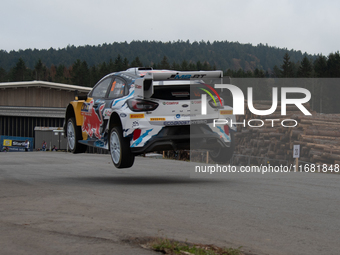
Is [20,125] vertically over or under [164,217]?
over

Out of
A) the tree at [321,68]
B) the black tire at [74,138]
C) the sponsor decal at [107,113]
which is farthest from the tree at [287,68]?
the sponsor decal at [107,113]

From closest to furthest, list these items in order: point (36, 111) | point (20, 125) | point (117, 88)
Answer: point (117, 88) → point (36, 111) → point (20, 125)

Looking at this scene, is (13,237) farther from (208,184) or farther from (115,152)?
(208,184)

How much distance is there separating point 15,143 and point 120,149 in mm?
41956

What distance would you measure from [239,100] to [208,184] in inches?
205

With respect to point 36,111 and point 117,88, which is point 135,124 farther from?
point 36,111

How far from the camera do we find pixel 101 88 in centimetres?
977

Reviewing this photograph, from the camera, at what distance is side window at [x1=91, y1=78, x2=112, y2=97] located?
379 inches

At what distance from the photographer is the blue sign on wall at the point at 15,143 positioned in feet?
155

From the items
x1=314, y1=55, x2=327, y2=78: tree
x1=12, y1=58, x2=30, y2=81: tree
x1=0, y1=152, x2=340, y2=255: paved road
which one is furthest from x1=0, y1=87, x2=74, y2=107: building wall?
x1=12, y1=58, x2=30, y2=81: tree

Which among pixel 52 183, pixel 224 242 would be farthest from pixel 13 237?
pixel 52 183

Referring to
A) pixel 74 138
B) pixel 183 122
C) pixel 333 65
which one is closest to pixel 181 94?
pixel 183 122

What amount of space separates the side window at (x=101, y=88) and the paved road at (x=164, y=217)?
85.8 inches

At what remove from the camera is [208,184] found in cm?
1295
